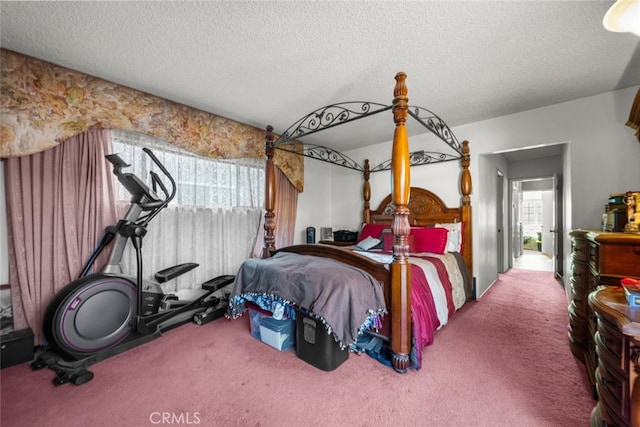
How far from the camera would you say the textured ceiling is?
61.6 inches

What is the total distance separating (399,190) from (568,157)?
248 centimetres

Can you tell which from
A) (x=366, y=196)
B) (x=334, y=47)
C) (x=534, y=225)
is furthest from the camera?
(x=534, y=225)

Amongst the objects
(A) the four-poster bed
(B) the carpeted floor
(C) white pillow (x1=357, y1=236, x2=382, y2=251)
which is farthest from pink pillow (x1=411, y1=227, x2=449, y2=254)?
(B) the carpeted floor

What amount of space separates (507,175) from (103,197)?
6.64 metres

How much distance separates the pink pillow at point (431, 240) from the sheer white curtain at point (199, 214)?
222cm

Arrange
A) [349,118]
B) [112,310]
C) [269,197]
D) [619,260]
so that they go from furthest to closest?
[349,118], [269,197], [112,310], [619,260]

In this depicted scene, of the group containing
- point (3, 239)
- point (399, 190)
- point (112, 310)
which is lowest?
point (112, 310)

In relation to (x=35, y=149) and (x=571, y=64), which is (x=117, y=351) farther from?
(x=571, y=64)

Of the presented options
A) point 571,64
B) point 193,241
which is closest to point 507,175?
point 571,64

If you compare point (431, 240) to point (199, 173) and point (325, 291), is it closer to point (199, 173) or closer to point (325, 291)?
point (325, 291)

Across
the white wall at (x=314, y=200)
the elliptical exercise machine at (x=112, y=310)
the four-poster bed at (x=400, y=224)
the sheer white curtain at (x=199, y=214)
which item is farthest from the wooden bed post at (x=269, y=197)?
the white wall at (x=314, y=200)

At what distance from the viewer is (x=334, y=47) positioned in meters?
1.89

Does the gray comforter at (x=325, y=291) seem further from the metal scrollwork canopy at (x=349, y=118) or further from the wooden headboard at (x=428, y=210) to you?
the wooden headboard at (x=428, y=210)

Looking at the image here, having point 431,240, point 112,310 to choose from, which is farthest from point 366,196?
point 112,310
